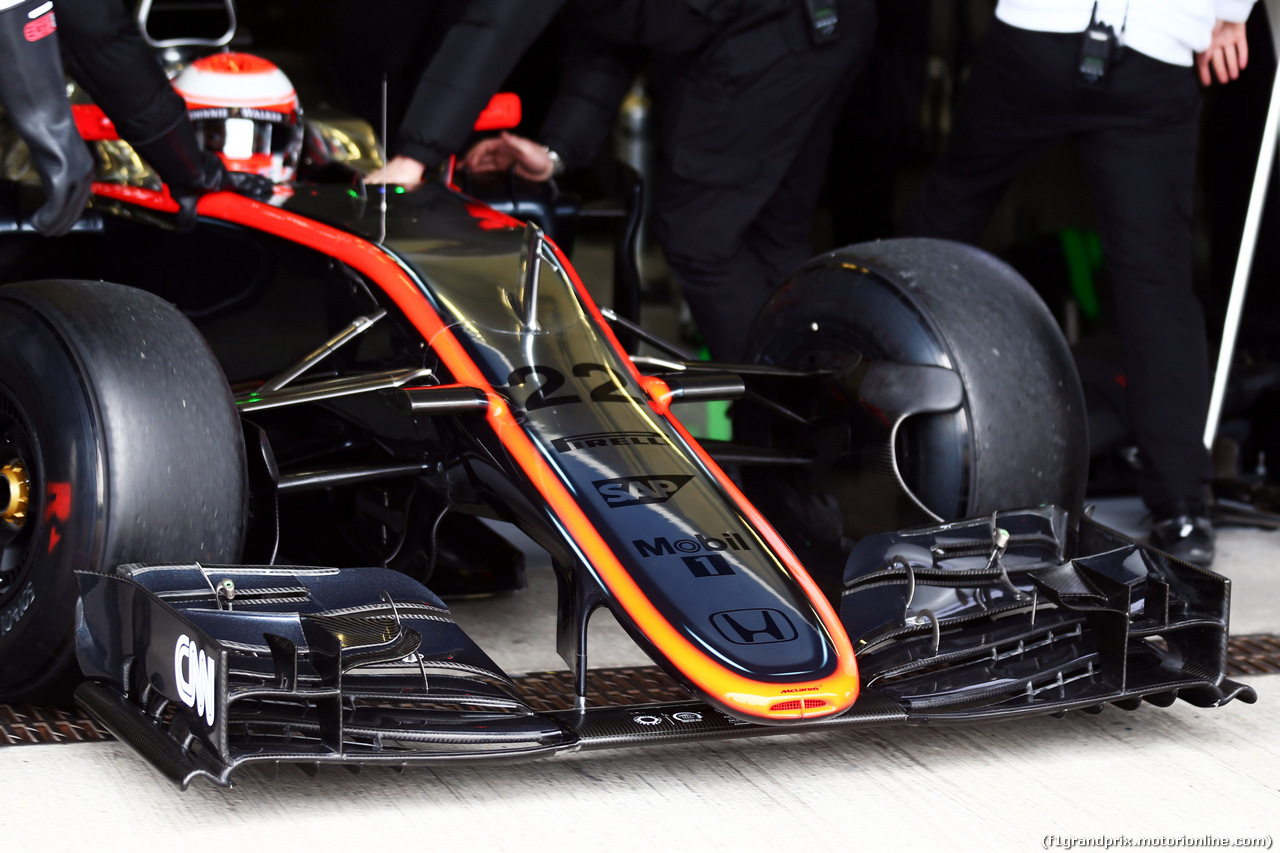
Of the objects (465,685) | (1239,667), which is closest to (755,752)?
(465,685)

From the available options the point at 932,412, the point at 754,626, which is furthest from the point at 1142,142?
the point at 754,626

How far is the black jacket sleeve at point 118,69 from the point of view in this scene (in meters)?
2.62

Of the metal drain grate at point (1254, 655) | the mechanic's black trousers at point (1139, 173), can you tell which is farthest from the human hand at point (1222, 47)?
the metal drain grate at point (1254, 655)

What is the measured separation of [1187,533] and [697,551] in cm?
173

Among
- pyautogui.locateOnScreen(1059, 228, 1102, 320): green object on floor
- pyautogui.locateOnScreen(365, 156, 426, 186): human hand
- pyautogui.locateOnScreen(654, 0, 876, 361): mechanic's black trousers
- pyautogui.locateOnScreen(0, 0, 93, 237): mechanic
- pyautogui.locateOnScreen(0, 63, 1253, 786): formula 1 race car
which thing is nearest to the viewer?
pyautogui.locateOnScreen(0, 63, 1253, 786): formula 1 race car

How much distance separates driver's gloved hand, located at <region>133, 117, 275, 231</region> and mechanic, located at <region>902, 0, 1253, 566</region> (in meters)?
1.62

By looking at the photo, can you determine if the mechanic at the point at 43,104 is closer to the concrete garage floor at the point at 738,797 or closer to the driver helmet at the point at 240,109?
the driver helmet at the point at 240,109

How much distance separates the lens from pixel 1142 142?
3.32 m

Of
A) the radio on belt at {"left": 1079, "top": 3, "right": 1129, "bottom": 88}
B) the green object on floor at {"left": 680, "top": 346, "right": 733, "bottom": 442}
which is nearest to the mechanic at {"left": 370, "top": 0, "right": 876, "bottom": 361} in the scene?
the radio on belt at {"left": 1079, "top": 3, "right": 1129, "bottom": 88}

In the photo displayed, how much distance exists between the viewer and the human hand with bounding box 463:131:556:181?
3.53 metres

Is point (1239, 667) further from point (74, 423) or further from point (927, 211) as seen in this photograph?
point (74, 423)

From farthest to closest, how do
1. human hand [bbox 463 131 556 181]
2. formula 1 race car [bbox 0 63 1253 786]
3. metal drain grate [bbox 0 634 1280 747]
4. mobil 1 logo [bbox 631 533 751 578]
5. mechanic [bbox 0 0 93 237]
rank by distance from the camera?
Result: human hand [bbox 463 131 556 181] < mechanic [bbox 0 0 93 237] < metal drain grate [bbox 0 634 1280 747] < mobil 1 logo [bbox 631 533 751 578] < formula 1 race car [bbox 0 63 1253 786]

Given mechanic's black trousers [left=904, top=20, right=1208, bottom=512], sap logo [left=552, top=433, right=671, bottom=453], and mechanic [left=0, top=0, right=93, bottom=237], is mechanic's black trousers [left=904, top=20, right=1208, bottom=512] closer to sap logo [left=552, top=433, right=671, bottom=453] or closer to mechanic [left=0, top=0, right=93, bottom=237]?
sap logo [left=552, top=433, right=671, bottom=453]

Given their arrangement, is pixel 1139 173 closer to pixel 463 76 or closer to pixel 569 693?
pixel 463 76
